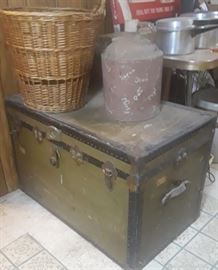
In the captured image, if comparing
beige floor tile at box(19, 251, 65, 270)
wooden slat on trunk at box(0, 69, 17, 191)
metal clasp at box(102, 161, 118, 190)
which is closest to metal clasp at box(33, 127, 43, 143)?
wooden slat on trunk at box(0, 69, 17, 191)

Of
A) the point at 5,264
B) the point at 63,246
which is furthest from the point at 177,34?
the point at 5,264

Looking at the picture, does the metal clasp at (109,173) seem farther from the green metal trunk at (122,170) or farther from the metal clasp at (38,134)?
the metal clasp at (38,134)

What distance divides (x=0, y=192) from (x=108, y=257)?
658mm

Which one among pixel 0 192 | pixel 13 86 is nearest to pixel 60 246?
pixel 0 192

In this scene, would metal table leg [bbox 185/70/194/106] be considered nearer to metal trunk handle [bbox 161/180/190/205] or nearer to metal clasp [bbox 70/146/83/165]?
metal trunk handle [bbox 161/180/190/205]

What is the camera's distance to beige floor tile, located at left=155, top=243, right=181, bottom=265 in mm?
1150

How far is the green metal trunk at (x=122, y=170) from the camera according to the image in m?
0.94

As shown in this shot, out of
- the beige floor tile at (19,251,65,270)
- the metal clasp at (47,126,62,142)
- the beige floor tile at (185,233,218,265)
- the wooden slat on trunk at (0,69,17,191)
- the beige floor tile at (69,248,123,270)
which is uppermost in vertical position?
the metal clasp at (47,126,62,142)

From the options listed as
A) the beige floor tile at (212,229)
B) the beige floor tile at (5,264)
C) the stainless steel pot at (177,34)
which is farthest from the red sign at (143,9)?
A: the beige floor tile at (5,264)

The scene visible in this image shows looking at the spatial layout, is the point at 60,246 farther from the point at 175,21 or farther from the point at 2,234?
the point at 175,21

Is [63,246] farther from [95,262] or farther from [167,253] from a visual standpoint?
[167,253]

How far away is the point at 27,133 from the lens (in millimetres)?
1298

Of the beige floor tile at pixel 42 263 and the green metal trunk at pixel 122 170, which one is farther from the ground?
the green metal trunk at pixel 122 170

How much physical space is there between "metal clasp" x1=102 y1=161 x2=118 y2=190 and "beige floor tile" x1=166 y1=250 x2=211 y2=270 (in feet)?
1.37
